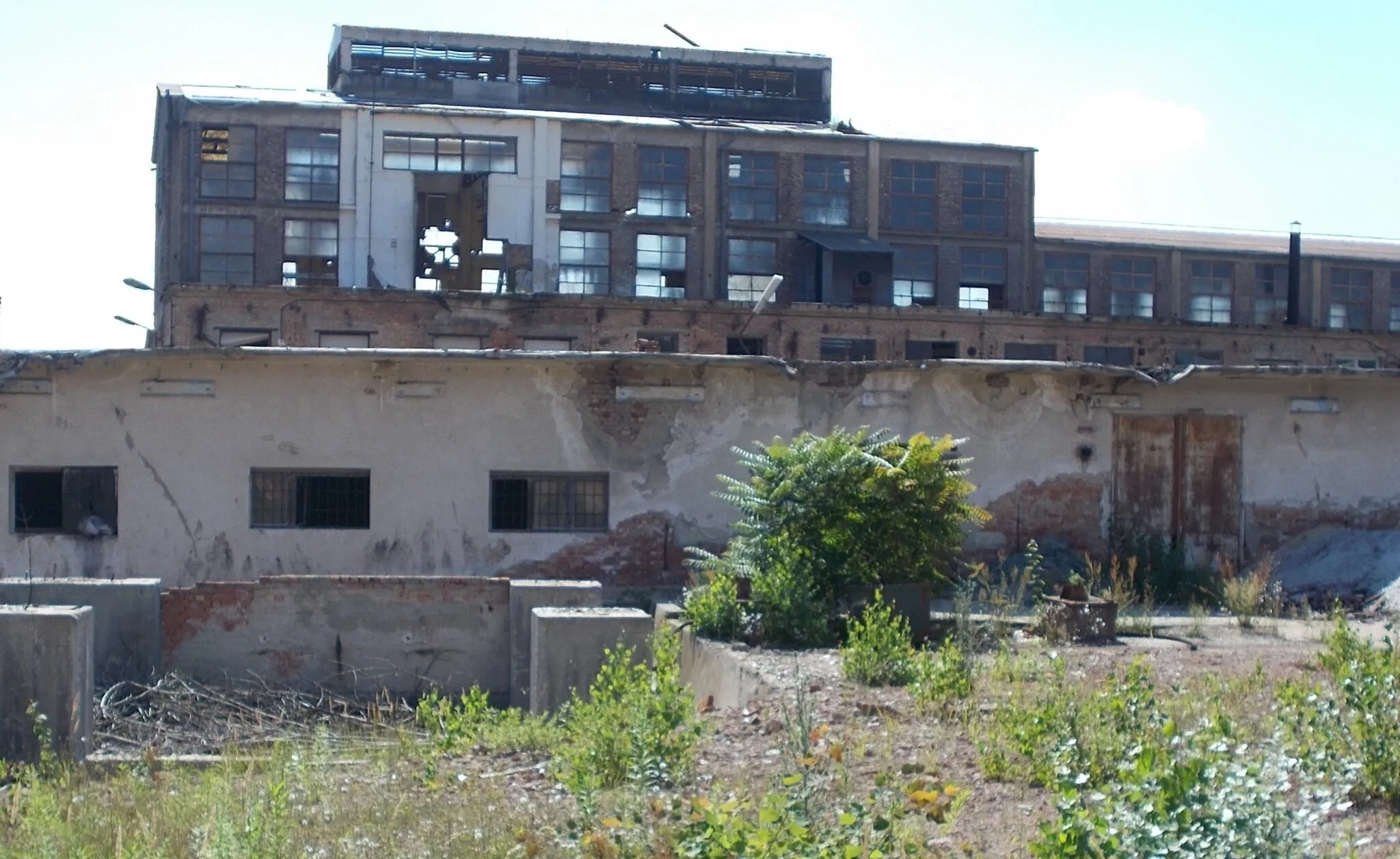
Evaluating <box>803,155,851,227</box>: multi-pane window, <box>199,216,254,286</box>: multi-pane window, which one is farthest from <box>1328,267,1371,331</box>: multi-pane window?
<box>199,216,254,286</box>: multi-pane window

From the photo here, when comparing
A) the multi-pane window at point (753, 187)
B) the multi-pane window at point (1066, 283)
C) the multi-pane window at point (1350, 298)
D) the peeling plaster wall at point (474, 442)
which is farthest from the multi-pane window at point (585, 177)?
the multi-pane window at point (1350, 298)

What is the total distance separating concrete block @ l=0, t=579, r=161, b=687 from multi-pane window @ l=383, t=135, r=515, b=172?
946 inches

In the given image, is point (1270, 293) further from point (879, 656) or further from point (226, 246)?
point (879, 656)

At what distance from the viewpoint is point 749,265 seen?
3831 centimetres

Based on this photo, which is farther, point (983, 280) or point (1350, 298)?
point (1350, 298)

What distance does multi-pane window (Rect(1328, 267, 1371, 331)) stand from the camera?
43062 millimetres

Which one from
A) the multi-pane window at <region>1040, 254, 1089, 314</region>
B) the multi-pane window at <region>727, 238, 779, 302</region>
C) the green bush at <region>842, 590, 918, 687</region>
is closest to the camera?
the green bush at <region>842, 590, 918, 687</region>

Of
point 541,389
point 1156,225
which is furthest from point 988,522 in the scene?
point 1156,225

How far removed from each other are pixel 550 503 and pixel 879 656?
25.9 ft

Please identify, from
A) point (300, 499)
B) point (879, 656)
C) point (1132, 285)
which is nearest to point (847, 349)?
point (1132, 285)

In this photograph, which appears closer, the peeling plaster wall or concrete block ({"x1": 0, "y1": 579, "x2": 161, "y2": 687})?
concrete block ({"x1": 0, "y1": 579, "x2": 161, "y2": 687})

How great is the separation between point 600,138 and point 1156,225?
765 inches

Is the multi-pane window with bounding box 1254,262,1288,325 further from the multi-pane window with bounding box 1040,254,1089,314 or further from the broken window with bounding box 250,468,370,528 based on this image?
the broken window with bounding box 250,468,370,528

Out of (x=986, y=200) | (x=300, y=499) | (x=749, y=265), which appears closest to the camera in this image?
(x=300, y=499)
